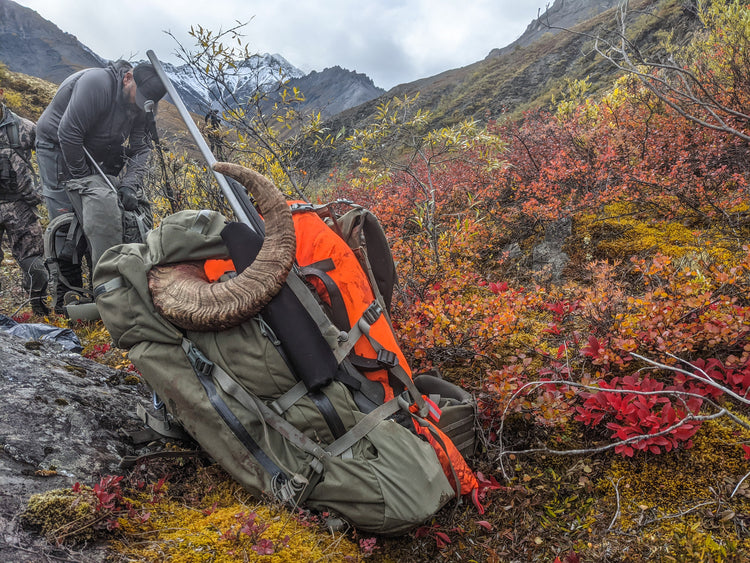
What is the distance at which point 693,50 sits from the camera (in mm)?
9000

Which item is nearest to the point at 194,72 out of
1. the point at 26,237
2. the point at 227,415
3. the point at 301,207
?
the point at 26,237

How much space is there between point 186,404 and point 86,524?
0.72 meters

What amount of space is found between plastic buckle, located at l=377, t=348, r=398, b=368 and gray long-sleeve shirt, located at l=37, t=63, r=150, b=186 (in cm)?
480

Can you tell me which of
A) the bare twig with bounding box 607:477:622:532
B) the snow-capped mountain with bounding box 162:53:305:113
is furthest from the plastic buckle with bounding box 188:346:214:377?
the snow-capped mountain with bounding box 162:53:305:113

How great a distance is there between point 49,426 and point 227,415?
3.53ft

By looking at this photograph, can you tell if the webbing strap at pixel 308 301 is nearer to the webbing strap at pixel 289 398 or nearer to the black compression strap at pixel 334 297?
the black compression strap at pixel 334 297

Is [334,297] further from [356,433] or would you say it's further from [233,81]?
[233,81]

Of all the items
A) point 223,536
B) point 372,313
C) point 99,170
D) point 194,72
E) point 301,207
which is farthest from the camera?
point 194,72

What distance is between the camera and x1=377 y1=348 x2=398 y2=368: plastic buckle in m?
2.54

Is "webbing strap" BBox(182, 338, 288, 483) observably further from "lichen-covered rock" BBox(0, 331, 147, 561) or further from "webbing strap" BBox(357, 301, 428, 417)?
"webbing strap" BBox(357, 301, 428, 417)

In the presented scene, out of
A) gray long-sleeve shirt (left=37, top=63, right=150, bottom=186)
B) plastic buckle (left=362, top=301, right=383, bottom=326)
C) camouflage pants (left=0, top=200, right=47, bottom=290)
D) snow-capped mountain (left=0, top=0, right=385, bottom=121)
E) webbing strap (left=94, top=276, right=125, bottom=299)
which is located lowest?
plastic buckle (left=362, top=301, right=383, bottom=326)

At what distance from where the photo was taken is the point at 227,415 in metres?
2.30

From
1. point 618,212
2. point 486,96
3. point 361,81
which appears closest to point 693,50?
point 618,212

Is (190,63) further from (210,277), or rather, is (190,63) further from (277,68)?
(210,277)
